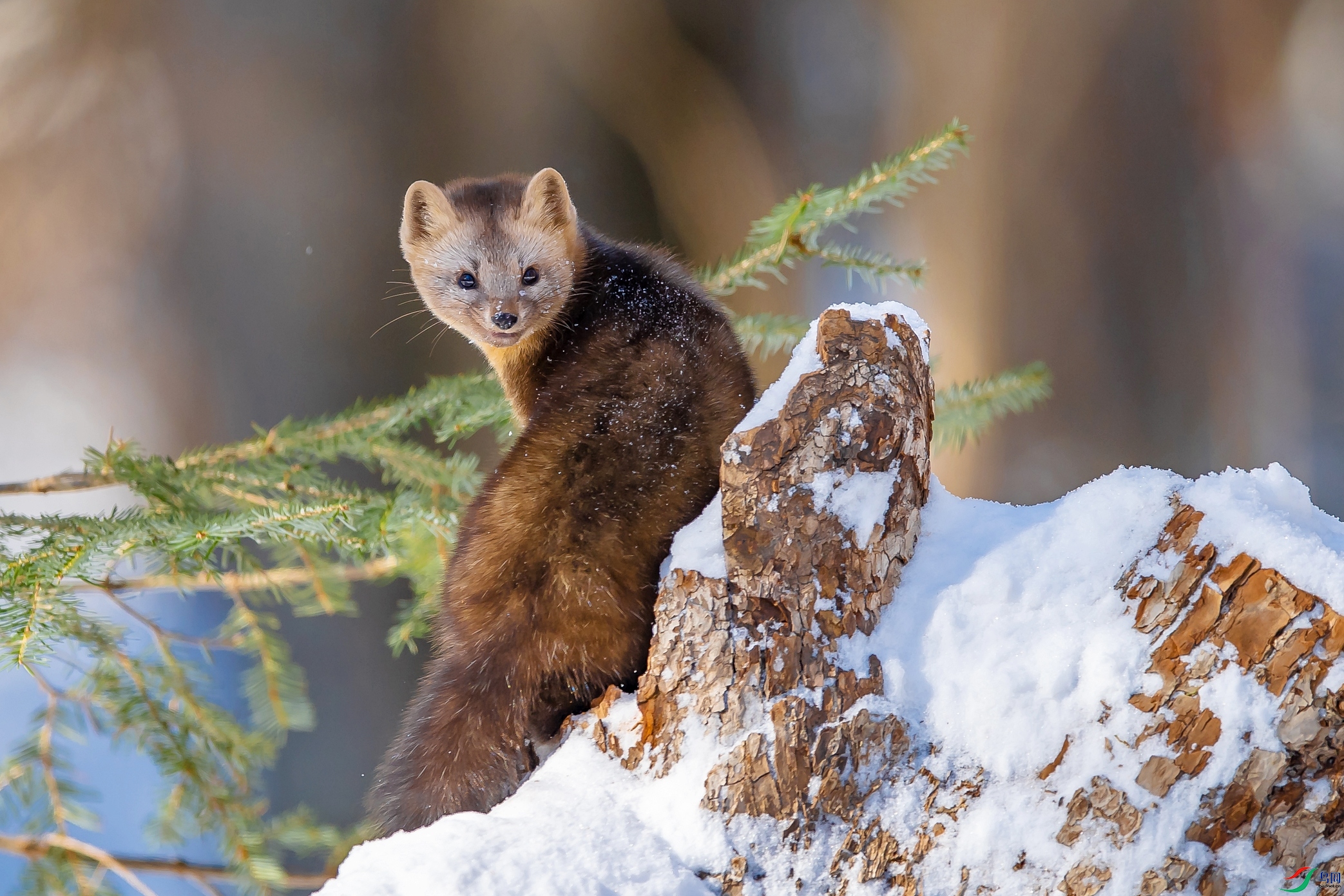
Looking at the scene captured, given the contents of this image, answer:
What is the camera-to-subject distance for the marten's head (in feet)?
4.05

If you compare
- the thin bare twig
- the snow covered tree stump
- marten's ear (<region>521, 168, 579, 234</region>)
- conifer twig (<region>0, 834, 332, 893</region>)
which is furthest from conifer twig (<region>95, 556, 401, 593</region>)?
the snow covered tree stump

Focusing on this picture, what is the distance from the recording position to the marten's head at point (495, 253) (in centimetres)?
124

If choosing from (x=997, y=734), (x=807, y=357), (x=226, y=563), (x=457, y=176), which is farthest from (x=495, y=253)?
(x=457, y=176)

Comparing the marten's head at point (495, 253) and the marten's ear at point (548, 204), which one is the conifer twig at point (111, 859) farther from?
the marten's ear at point (548, 204)

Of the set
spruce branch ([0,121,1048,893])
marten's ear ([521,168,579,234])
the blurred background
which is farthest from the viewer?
the blurred background

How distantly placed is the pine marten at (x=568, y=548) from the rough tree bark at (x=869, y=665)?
80 mm

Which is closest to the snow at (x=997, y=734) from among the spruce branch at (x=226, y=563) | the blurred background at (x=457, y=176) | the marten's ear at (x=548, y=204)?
the spruce branch at (x=226, y=563)

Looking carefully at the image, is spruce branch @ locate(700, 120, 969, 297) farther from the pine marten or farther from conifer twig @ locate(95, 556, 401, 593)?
conifer twig @ locate(95, 556, 401, 593)

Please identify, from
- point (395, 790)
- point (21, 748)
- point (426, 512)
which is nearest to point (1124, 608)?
point (395, 790)

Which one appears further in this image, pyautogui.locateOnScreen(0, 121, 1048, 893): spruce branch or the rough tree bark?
pyautogui.locateOnScreen(0, 121, 1048, 893): spruce branch

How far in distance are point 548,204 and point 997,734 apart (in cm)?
93

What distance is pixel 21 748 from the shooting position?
1.12 meters

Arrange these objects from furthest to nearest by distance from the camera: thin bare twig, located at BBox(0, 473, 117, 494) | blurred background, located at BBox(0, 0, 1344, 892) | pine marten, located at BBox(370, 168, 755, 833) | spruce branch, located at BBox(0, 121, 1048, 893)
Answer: blurred background, located at BBox(0, 0, 1344, 892)
thin bare twig, located at BBox(0, 473, 117, 494)
spruce branch, located at BBox(0, 121, 1048, 893)
pine marten, located at BBox(370, 168, 755, 833)

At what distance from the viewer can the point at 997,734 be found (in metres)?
0.64
